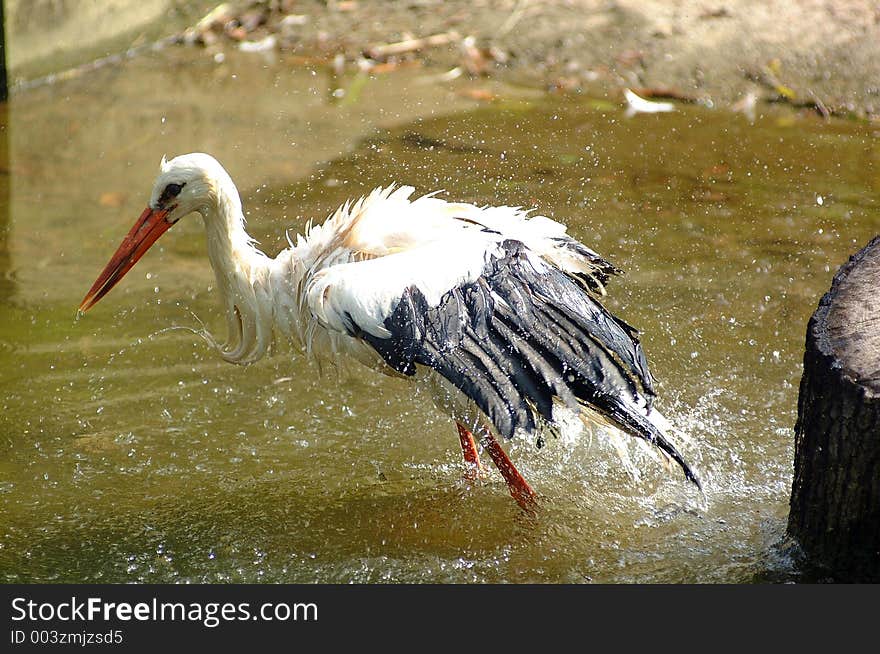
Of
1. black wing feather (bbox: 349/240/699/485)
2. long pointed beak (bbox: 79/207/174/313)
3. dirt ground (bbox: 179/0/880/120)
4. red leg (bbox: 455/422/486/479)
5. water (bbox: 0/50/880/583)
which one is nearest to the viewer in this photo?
black wing feather (bbox: 349/240/699/485)

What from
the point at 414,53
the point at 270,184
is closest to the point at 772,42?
the point at 414,53

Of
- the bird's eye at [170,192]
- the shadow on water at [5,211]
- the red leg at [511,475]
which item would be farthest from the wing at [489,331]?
the shadow on water at [5,211]

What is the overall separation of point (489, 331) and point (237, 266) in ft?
2.91

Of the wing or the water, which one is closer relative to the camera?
the wing

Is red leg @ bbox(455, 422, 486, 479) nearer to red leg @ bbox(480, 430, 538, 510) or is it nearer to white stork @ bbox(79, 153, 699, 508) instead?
white stork @ bbox(79, 153, 699, 508)

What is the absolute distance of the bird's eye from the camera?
148 inches

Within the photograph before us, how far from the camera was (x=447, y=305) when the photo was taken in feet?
11.3

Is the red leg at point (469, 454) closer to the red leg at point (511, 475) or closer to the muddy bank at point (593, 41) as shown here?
the red leg at point (511, 475)

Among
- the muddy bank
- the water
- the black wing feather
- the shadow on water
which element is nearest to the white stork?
the black wing feather

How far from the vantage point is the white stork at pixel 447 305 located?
341 cm

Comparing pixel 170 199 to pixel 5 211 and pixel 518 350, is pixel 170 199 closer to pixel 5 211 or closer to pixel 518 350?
pixel 518 350

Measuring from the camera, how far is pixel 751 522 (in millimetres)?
3611

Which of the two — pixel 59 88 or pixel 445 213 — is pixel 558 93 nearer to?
pixel 59 88

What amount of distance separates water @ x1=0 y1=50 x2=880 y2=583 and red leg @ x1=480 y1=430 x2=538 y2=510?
0.08 meters
